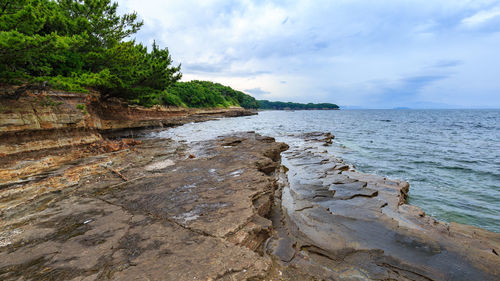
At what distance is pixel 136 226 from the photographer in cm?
352

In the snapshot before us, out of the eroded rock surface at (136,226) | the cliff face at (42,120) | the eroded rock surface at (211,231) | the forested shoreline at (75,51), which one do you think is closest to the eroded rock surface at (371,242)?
the eroded rock surface at (211,231)

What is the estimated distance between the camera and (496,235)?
484cm

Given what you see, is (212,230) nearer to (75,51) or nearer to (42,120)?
(42,120)

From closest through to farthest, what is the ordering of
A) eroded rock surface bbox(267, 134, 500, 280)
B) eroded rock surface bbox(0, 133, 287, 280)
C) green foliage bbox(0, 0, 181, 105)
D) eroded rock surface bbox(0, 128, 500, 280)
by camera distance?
eroded rock surface bbox(0, 133, 287, 280) < eroded rock surface bbox(0, 128, 500, 280) < eroded rock surface bbox(267, 134, 500, 280) < green foliage bbox(0, 0, 181, 105)

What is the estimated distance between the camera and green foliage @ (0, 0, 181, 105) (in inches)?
275

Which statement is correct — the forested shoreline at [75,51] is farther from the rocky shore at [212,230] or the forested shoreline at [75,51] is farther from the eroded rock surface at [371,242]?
the eroded rock surface at [371,242]

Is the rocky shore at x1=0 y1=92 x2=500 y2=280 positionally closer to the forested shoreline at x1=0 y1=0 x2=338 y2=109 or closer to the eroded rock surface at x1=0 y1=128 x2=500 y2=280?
the eroded rock surface at x1=0 y1=128 x2=500 y2=280

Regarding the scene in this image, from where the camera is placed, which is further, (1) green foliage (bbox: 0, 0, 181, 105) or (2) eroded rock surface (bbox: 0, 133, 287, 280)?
(1) green foliage (bbox: 0, 0, 181, 105)

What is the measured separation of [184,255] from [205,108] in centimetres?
6839

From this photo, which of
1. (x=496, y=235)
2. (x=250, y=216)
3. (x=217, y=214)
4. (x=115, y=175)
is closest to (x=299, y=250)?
(x=250, y=216)

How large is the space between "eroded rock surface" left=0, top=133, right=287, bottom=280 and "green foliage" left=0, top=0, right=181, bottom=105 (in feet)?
15.4

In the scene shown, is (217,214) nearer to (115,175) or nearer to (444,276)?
(444,276)

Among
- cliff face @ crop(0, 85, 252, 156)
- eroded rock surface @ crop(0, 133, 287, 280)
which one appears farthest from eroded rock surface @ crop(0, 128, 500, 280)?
cliff face @ crop(0, 85, 252, 156)

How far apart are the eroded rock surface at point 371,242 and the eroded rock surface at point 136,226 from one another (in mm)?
887
